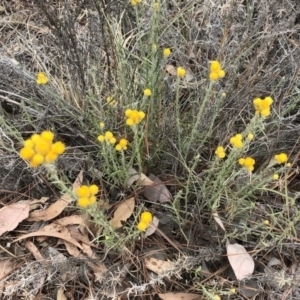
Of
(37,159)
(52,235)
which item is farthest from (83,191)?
(52,235)

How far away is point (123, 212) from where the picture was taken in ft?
5.04

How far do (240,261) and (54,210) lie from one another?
0.62 metres

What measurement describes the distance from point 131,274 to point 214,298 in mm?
287

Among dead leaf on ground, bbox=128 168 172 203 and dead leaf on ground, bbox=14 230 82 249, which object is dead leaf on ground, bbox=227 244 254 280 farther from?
dead leaf on ground, bbox=14 230 82 249

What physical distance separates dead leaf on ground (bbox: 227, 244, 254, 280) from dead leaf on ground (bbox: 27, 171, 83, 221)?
21.0 inches

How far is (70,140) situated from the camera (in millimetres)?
1743

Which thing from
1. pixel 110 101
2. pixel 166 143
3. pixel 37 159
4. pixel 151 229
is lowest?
pixel 151 229

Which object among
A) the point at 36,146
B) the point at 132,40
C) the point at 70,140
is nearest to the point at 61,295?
the point at 70,140

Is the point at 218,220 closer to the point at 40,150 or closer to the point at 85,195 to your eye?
the point at 85,195

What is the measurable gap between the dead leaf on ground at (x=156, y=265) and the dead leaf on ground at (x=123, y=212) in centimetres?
14

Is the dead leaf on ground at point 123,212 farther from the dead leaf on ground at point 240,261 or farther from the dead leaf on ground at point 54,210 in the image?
the dead leaf on ground at point 240,261

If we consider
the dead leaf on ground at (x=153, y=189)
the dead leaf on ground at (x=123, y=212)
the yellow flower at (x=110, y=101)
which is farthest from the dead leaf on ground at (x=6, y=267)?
the yellow flower at (x=110, y=101)

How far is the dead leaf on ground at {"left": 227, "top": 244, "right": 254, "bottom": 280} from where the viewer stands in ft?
4.79

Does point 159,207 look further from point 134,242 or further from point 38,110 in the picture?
point 38,110
